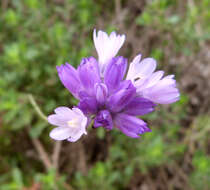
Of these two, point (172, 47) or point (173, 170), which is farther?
point (172, 47)

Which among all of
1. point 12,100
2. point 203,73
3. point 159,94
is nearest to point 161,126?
point 203,73

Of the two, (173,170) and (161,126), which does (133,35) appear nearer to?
(161,126)

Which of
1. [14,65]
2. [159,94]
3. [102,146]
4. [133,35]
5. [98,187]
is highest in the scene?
[133,35]

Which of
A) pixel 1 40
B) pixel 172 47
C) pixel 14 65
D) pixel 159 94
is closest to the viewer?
pixel 159 94

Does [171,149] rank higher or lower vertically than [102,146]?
lower

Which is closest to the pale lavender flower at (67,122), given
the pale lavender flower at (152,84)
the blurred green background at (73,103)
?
the pale lavender flower at (152,84)

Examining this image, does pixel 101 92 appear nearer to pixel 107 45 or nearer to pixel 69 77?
pixel 69 77

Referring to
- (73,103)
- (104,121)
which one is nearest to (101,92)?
(104,121)

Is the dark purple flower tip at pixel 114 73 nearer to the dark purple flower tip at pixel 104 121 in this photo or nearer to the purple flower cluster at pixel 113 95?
the purple flower cluster at pixel 113 95
